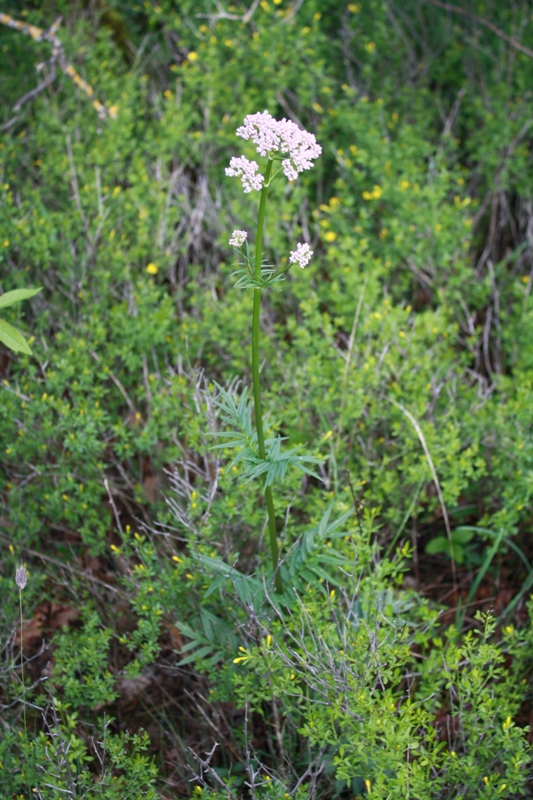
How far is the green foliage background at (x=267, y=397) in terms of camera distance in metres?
1.83

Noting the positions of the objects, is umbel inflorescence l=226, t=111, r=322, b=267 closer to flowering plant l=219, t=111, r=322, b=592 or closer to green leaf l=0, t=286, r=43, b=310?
flowering plant l=219, t=111, r=322, b=592

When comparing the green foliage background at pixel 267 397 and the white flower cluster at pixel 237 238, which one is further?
the green foliage background at pixel 267 397

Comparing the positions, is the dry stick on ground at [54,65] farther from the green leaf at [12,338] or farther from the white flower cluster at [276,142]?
the white flower cluster at [276,142]

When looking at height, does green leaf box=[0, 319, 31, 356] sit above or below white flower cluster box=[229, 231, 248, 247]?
below

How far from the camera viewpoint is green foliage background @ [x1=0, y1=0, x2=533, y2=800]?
5.99 feet

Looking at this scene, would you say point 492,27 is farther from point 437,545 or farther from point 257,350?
point 257,350

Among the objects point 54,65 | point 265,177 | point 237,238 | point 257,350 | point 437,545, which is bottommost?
point 437,545

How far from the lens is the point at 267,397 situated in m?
2.59

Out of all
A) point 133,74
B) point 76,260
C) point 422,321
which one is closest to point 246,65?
point 133,74

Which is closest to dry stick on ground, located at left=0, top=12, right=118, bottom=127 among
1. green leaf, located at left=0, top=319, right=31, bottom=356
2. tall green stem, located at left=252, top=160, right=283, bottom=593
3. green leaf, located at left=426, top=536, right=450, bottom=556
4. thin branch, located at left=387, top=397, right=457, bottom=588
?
green leaf, located at left=0, top=319, right=31, bottom=356

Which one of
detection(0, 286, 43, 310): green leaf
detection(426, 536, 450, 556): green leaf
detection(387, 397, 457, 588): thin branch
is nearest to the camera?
detection(0, 286, 43, 310): green leaf

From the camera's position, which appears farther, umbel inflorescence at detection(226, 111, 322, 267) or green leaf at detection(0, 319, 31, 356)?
green leaf at detection(0, 319, 31, 356)

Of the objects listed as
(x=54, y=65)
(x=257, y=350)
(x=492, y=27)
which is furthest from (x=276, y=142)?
(x=54, y=65)

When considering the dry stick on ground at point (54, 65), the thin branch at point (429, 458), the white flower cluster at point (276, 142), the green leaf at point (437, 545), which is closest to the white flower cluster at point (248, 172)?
the white flower cluster at point (276, 142)
